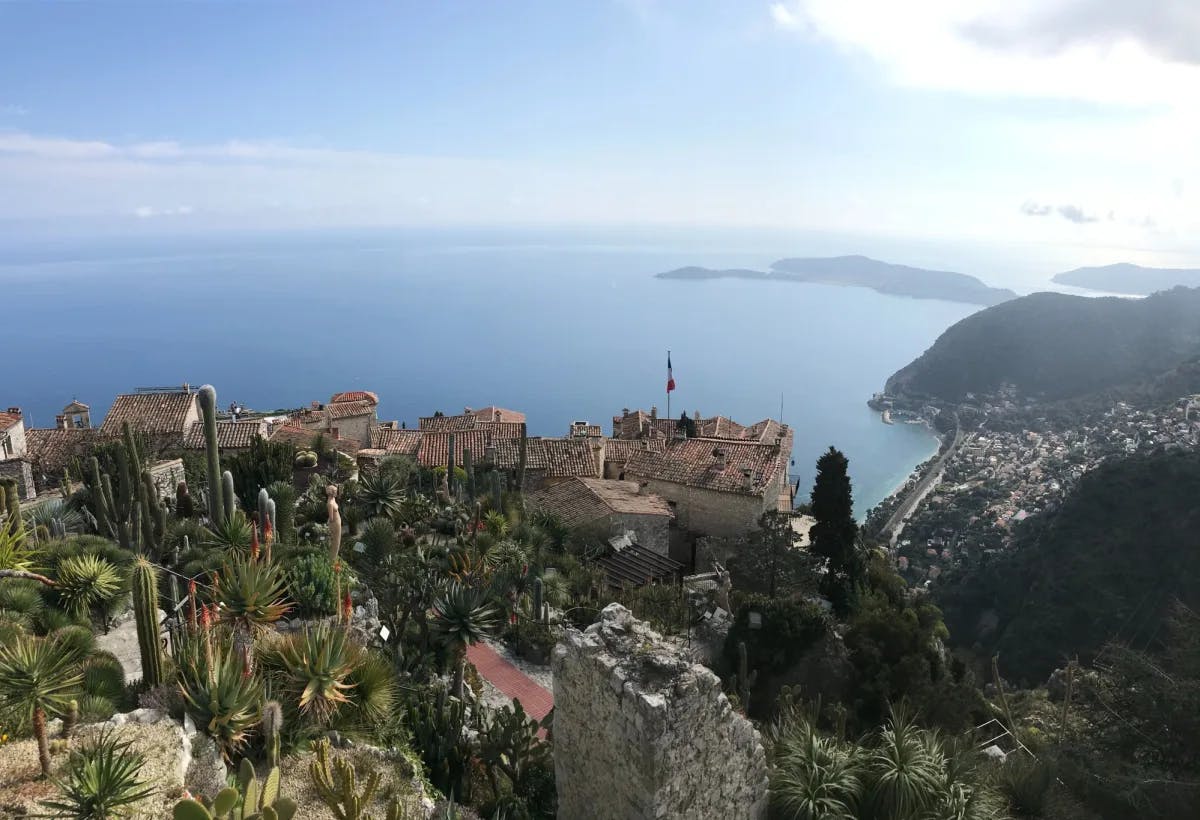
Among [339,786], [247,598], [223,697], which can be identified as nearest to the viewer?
[339,786]

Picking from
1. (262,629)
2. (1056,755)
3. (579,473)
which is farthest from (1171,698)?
(579,473)

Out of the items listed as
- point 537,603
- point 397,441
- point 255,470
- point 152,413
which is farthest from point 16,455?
point 537,603

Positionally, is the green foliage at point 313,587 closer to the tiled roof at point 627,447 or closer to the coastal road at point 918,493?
the tiled roof at point 627,447

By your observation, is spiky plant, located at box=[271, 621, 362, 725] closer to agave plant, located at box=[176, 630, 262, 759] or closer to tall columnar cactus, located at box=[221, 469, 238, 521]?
agave plant, located at box=[176, 630, 262, 759]

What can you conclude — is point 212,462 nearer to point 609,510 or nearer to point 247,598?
point 247,598

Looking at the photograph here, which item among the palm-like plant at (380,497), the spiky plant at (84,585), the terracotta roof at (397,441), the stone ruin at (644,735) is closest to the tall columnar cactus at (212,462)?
the spiky plant at (84,585)

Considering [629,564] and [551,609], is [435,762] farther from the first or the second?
[629,564]
